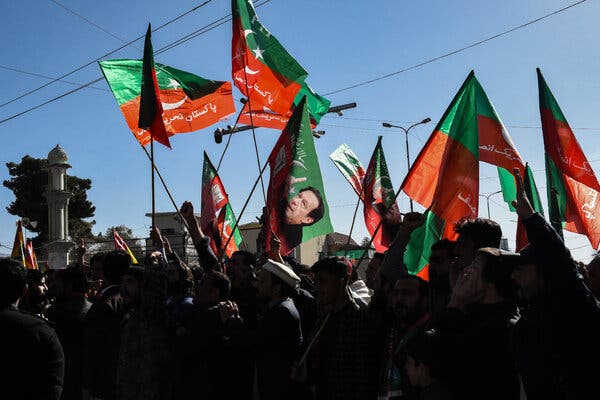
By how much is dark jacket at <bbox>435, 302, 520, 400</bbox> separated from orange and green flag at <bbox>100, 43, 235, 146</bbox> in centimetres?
559

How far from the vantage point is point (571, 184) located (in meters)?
6.98

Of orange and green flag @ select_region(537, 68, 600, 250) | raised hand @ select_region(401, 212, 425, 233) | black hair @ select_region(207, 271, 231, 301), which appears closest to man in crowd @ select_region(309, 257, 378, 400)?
raised hand @ select_region(401, 212, 425, 233)

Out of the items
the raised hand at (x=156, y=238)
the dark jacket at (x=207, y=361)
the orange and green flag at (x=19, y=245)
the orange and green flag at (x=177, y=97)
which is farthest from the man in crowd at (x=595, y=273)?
the orange and green flag at (x=19, y=245)

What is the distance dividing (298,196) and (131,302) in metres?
2.10

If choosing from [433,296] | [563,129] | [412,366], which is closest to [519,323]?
[412,366]

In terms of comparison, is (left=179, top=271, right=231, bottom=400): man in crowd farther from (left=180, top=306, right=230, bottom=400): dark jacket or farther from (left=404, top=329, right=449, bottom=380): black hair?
(left=404, top=329, right=449, bottom=380): black hair

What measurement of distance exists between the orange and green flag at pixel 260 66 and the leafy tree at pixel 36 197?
39.5 metres

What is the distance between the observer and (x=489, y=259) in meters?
3.29

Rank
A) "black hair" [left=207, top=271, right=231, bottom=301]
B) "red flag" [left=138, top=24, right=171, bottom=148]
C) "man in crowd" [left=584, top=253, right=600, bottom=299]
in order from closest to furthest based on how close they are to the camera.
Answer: "man in crowd" [left=584, top=253, right=600, bottom=299] → "black hair" [left=207, top=271, right=231, bottom=301] → "red flag" [left=138, top=24, right=171, bottom=148]

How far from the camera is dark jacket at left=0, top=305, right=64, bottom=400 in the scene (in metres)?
3.39

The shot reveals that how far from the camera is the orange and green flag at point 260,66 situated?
8.38m

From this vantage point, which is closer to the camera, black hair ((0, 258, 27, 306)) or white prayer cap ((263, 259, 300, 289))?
black hair ((0, 258, 27, 306))

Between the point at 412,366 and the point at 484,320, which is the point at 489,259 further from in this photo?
the point at 412,366

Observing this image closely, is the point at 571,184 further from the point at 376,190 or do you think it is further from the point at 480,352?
the point at 480,352
